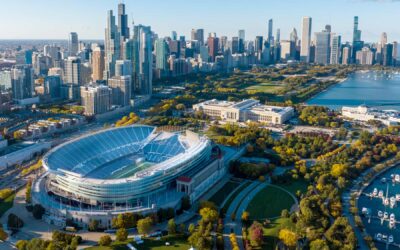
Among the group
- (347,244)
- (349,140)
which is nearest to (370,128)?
(349,140)

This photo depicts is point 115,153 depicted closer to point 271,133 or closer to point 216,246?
point 216,246

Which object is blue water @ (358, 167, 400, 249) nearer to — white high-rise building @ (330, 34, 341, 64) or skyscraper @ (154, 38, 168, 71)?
skyscraper @ (154, 38, 168, 71)

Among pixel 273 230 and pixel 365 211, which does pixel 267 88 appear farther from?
pixel 273 230

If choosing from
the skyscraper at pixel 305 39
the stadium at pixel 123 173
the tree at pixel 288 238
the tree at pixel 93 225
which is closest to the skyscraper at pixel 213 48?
the skyscraper at pixel 305 39

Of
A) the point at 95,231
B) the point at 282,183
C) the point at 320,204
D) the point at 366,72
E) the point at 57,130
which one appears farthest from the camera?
the point at 366,72

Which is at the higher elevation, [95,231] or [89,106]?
[89,106]

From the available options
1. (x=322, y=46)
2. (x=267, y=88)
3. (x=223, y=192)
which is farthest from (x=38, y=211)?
(x=322, y=46)
